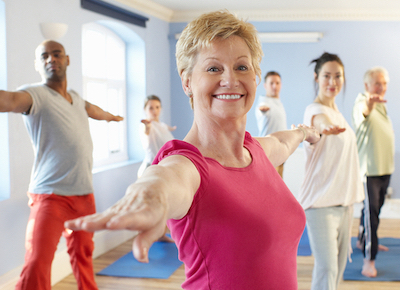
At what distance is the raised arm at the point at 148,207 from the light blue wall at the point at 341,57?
209 inches

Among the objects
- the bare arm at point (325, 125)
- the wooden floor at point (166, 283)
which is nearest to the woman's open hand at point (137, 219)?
the bare arm at point (325, 125)

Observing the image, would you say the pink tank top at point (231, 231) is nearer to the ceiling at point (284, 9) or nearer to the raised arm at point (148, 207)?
the raised arm at point (148, 207)

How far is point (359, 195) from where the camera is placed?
7.66ft

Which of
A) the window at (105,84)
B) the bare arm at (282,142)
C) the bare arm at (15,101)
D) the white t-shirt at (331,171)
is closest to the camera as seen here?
the bare arm at (282,142)

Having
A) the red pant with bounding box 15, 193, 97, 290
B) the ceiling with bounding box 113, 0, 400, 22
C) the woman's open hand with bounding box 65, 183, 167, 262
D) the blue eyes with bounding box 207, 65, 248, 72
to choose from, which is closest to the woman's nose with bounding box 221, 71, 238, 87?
the blue eyes with bounding box 207, 65, 248, 72

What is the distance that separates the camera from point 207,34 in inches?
39.8

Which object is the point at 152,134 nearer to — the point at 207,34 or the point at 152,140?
the point at 152,140

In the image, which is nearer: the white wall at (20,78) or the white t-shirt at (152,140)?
the white wall at (20,78)

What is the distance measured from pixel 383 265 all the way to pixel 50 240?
9.23 ft

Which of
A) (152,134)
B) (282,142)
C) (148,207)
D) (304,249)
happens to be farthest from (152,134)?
(148,207)

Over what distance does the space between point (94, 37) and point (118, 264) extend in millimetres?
2435

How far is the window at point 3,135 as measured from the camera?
113 inches

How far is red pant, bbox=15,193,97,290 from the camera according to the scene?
7.08ft

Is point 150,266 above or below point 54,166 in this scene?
below
